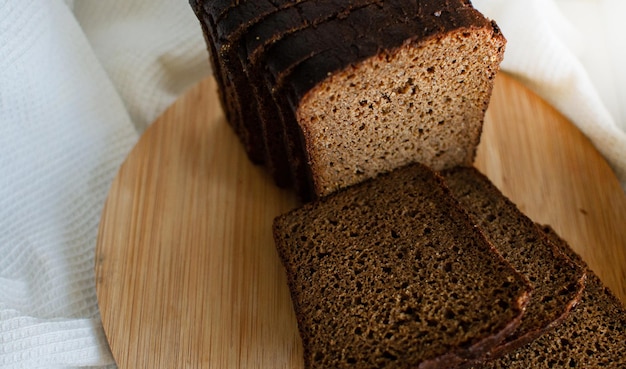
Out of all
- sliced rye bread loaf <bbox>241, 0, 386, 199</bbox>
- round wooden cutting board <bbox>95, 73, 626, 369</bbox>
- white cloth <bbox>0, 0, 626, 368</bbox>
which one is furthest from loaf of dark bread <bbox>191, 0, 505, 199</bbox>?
white cloth <bbox>0, 0, 626, 368</bbox>

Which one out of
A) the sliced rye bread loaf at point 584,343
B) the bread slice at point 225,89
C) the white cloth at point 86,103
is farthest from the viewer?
the white cloth at point 86,103

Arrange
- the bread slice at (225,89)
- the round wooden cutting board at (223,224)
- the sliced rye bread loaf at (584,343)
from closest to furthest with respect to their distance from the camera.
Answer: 1. the sliced rye bread loaf at (584,343)
2. the bread slice at (225,89)
3. the round wooden cutting board at (223,224)

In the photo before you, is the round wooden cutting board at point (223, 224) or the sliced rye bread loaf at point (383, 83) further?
the round wooden cutting board at point (223, 224)

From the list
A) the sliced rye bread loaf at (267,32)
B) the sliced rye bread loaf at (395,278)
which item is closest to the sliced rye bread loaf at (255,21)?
the sliced rye bread loaf at (267,32)

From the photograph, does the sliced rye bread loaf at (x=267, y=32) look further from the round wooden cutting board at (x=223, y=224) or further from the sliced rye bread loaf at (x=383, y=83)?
the round wooden cutting board at (x=223, y=224)

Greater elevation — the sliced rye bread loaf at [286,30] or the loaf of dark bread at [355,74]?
the sliced rye bread loaf at [286,30]

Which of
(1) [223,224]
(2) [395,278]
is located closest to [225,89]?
(1) [223,224]

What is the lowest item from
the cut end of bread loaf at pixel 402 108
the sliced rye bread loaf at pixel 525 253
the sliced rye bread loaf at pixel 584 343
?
the sliced rye bread loaf at pixel 584 343
